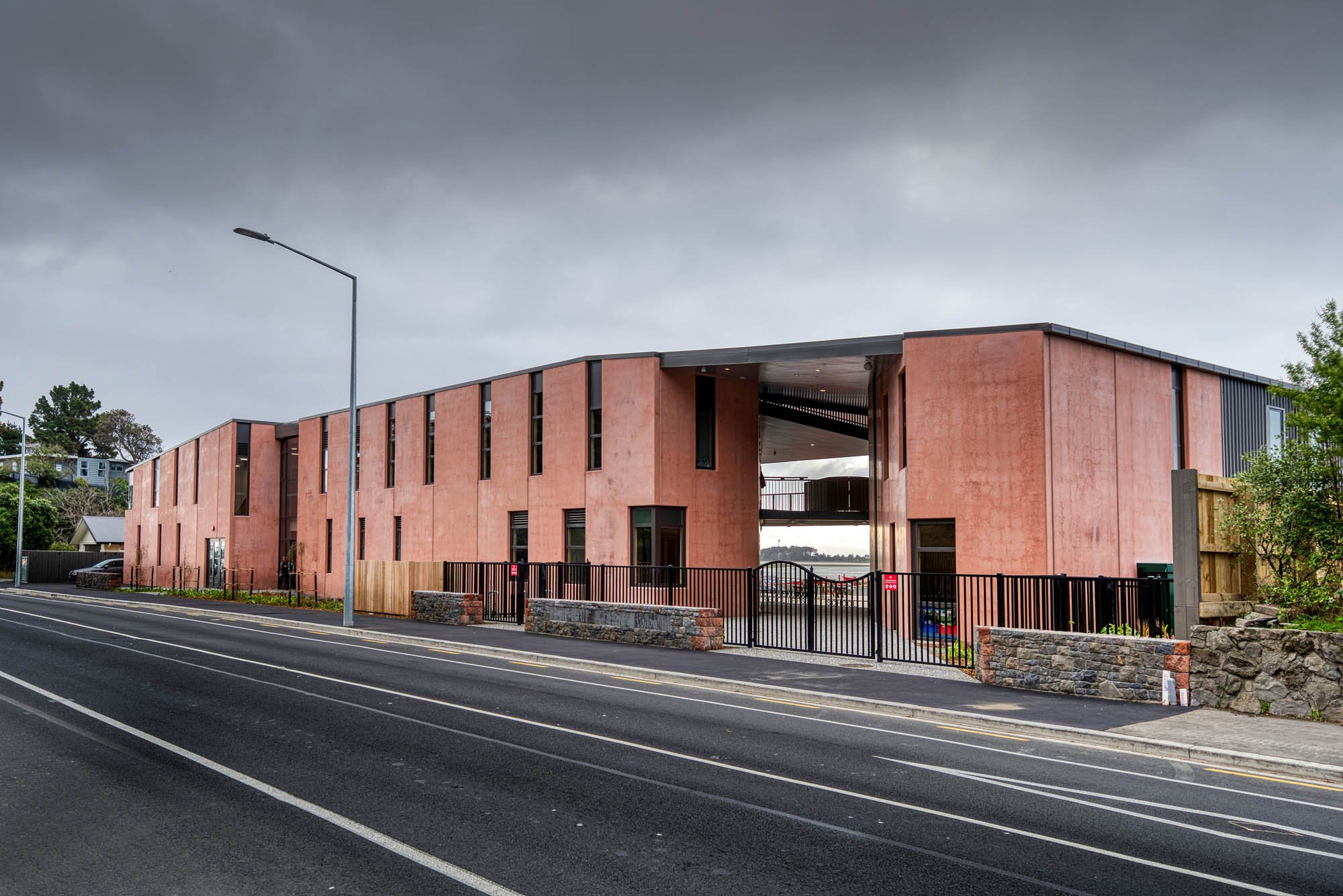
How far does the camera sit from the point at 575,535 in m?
30.5

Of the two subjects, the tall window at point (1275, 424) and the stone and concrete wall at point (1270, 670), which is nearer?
the stone and concrete wall at point (1270, 670)

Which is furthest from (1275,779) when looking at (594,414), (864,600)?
(594,414)

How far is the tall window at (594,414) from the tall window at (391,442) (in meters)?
12.6

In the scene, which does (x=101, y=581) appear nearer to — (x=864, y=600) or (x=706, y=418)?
(x=706, y=418)

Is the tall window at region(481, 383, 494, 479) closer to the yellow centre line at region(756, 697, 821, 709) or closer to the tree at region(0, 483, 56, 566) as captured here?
the yellow centre line at region(756, 697, 821, 709)

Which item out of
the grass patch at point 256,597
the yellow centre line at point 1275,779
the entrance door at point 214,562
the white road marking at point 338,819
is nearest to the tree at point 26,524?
the entrance door at point 214,562

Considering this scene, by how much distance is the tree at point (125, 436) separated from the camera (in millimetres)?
108688

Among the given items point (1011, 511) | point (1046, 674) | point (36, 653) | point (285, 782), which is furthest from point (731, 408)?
point (285, 782)

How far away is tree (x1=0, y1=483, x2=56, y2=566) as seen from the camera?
64312mm

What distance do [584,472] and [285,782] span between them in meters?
21.7

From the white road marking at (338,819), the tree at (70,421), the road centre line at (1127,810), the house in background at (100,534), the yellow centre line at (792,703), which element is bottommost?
the yellow centre line at (792,703)

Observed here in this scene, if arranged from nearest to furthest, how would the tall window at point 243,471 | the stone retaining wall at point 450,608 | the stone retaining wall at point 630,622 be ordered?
the stone retaining wall at point 630,622 < the stone retaining wall at point 450,608 < the tall window at point 243,471

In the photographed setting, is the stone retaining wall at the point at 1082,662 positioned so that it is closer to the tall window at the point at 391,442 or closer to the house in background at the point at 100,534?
the tall window at the point at 391,442

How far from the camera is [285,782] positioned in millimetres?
8352
